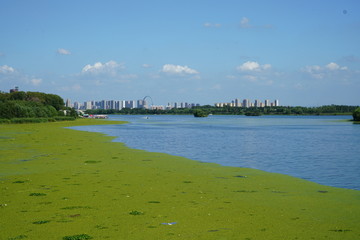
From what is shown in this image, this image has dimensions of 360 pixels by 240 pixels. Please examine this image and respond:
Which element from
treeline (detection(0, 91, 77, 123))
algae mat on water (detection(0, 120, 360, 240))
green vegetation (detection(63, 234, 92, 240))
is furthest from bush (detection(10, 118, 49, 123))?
green vegetation (detection(63, 234, 92, 240))

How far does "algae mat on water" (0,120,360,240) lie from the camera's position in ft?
36.9

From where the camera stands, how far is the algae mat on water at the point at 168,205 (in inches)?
443

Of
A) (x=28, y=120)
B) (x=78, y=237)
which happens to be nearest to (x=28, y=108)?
(x=28, y=120)

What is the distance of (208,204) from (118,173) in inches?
353

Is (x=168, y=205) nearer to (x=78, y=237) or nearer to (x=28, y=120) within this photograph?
(x=78, y=237)

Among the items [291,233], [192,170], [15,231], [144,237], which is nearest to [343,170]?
[192,170]

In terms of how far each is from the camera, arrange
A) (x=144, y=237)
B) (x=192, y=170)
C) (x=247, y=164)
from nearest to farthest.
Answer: (x=144, y=237), (x=192, y=170), (x=247, y=164)

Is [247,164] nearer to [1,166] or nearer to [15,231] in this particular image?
[1,166]

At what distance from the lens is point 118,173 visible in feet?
73.5

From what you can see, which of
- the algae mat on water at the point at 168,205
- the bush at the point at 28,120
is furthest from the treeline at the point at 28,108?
the algae mat on water at the point at 168,205

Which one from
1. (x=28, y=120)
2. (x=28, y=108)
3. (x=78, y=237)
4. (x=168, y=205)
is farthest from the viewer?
(x=28, y=108)

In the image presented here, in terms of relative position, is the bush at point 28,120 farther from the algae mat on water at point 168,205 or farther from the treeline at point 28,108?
the algae mat on water at point 168,205

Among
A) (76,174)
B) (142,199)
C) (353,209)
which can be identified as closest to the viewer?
(353,209)

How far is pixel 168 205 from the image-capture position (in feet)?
47.5
